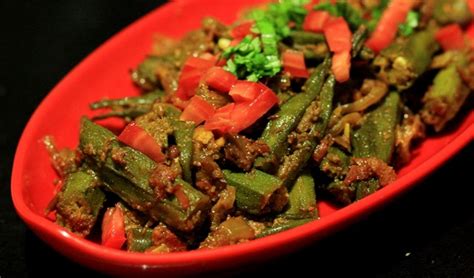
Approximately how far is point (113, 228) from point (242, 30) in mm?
1362

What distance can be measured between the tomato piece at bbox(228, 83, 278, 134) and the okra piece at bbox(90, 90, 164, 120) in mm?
769

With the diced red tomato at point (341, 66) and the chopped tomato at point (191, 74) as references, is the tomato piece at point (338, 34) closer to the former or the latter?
the diced red tomato at point (341, 66)

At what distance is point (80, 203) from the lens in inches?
114

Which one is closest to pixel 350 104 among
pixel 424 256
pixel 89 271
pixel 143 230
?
pixel 424 256

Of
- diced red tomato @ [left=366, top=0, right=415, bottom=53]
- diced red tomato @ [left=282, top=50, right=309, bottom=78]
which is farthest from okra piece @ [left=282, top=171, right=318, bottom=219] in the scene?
diced red tomato @ [left=366, top=0, right=415, bottom=53]

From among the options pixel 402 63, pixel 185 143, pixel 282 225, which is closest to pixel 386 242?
pixel 282 225

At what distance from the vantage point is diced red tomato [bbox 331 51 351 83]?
317 centimetres

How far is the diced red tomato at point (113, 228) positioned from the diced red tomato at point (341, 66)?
4.48ft

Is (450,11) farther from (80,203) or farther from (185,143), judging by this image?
(80,203)

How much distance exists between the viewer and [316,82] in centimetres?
316

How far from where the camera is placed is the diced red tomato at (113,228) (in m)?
2.80

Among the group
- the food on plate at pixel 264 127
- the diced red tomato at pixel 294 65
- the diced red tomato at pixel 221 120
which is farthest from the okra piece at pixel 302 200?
the diced red tomato at pixel 294 65

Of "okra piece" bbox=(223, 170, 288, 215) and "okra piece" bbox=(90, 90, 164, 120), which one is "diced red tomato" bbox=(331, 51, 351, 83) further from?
"okra piece" bbox=(90, 90, 164, 120)

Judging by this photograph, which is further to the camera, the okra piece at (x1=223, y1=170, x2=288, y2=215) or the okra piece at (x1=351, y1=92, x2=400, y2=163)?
the okra piece at (x1=351, y1=92, x2=400, y2=163)
